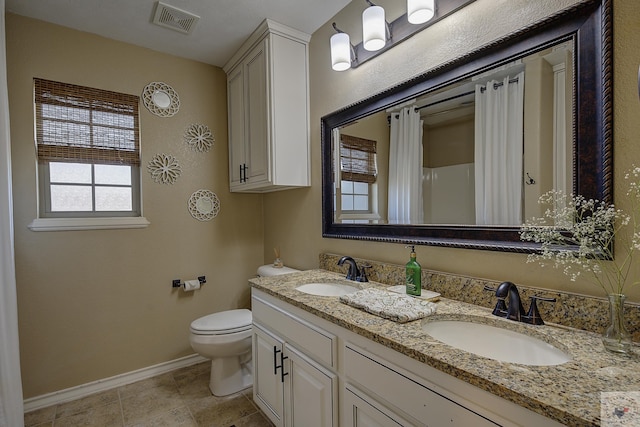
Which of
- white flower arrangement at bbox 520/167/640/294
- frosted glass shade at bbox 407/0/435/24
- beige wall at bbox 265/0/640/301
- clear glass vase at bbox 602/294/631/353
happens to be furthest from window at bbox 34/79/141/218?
clear glass vase at bbox 602/294/631/353

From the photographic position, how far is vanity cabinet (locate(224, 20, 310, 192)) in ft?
6.84

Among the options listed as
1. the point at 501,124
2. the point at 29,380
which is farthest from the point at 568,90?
the point at 29,380

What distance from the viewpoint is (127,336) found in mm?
2291

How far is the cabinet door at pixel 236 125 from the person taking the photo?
95.7 inches

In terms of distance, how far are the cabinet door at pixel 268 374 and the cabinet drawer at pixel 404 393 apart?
0.56 m

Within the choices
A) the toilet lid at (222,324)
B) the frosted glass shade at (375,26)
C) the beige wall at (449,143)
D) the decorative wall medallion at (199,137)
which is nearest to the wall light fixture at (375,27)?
the frosted glass shade at (375,26)

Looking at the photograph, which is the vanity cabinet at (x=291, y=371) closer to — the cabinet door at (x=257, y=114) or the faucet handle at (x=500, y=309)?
the faucet handle at (x=500, y=309)

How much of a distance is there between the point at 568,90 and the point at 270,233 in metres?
2.28

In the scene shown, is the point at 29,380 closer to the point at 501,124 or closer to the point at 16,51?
the point at 16,51

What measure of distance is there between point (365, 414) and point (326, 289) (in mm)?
786

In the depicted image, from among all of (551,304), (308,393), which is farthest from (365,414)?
(551,304)

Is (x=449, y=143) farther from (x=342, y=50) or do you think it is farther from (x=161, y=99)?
(x=161, y=99)

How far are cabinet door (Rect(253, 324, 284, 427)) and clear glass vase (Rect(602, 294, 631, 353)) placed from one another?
123 centimetres

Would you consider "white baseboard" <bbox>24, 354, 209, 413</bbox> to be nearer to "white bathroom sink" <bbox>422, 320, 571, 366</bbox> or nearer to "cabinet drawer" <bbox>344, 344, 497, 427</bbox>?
"cabinet drawer" <bbox>344, 344, 497, 427</bbox>
